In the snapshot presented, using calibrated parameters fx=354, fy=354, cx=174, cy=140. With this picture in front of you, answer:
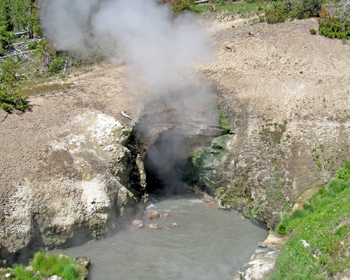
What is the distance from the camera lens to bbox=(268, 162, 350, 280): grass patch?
9381 millimetres

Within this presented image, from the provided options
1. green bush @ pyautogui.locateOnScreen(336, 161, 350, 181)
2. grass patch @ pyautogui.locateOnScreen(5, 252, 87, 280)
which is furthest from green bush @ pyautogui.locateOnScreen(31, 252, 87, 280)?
green bush @ pyautogui.locateOnScreen(336, 161, 350, 181)

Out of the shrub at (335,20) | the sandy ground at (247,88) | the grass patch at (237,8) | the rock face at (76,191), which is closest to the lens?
the rock face at (76,191)

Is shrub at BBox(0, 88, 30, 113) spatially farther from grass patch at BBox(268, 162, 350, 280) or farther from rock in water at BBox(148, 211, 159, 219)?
grass patch at BBox(268, 162, 350, 280)

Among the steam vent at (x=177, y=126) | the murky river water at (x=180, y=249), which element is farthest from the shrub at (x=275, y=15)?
the murky river water at (x=180, y=249)

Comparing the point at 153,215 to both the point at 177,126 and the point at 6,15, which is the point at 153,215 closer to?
the point at 177,126

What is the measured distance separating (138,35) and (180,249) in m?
12.3

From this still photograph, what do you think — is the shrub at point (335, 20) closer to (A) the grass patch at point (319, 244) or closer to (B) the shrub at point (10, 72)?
(A) the grass patch at point (319, 244)

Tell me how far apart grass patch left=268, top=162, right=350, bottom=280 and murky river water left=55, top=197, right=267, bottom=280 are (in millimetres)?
1990

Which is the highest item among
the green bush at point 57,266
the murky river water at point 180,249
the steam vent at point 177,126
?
the steam vent at point 177,126

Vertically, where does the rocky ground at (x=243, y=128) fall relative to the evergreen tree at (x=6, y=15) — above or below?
below

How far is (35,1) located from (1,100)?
689 inches

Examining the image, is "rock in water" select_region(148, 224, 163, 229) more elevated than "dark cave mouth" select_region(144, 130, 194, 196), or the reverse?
"dark cave mouth" select_region(144, 130, 194, 196)

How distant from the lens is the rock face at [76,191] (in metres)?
12.5

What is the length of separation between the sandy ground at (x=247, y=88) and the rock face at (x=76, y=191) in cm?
61
